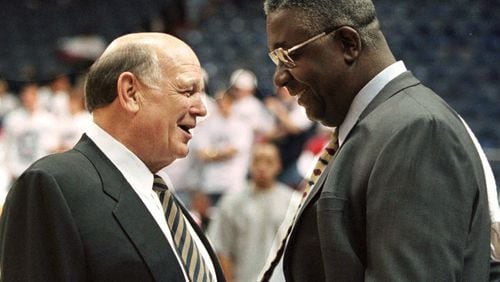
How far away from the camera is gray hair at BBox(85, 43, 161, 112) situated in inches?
104

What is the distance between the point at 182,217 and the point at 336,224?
72 cm

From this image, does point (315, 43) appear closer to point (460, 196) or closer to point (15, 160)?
point (460, 196)

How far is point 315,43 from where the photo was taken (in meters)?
2.40

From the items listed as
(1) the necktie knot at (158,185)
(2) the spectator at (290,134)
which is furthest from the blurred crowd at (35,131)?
(1) the necktie knot at (158,185)

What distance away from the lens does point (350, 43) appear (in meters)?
2.38

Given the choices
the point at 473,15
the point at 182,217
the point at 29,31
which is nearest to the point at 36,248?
the point at 182,217

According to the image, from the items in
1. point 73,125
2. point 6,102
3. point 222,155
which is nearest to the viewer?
point 222,155

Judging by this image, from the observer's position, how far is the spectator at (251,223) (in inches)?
245

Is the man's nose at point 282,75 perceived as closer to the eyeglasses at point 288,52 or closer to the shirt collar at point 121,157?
the eyeglasses at point 288,52

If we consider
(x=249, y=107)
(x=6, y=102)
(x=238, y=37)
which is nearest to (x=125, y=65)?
(x=249, y=107)

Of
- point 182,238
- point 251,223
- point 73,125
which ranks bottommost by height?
point 251,223

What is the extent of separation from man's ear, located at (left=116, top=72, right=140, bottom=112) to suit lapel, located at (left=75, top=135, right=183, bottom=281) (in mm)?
155

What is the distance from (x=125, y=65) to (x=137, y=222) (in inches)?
17.2

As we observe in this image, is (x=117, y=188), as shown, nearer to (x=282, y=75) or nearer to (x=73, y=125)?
(x=282, y=75)
